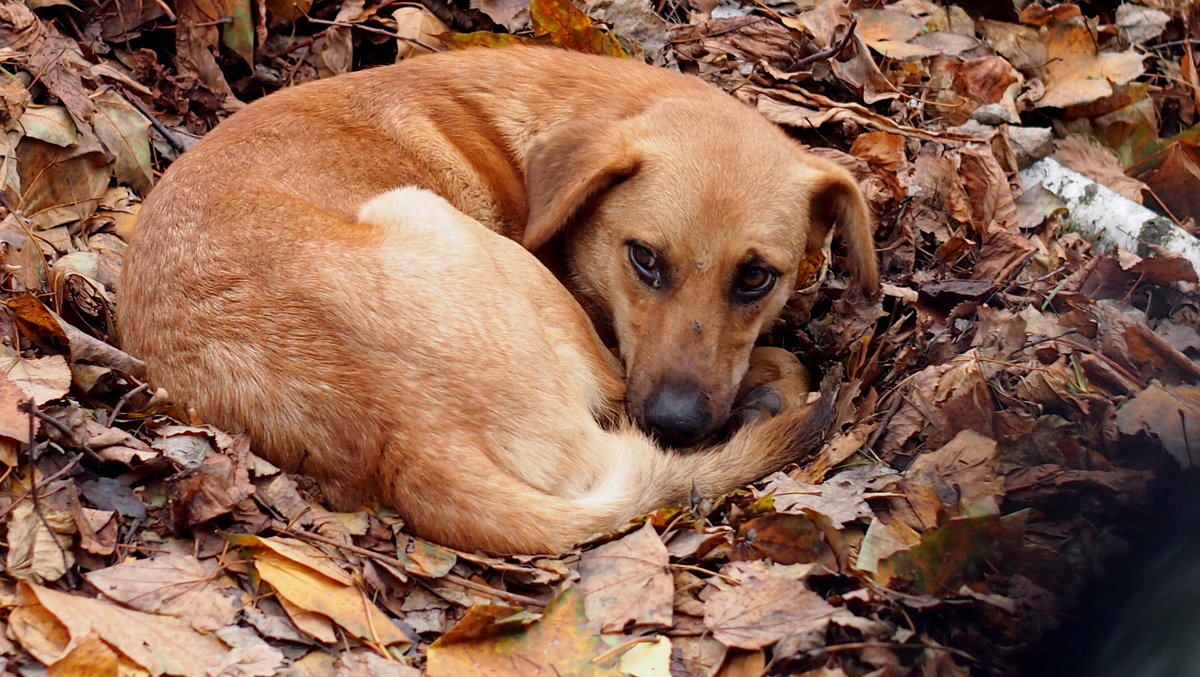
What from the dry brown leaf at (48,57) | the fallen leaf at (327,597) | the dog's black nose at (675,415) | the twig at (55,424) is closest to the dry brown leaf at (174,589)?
the fallen leaf at (327,597)

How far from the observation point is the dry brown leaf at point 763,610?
8.81ft

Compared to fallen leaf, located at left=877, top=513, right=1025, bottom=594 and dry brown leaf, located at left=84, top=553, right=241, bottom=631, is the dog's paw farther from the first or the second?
dry brown leaf, located at left=84, top=553, right=241, bottom=631

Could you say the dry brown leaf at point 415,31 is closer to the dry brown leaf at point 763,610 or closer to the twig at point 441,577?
the twig at point 441,577

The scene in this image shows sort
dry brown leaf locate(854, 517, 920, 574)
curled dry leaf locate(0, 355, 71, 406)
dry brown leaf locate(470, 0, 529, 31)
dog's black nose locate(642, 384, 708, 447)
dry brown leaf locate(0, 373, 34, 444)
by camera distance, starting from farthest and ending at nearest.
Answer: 1. dry brown leaf locate(470, 0, 529, 31)
2. dog's black nose locate(642, 384, 708, 447)
3. curled dry leaf locate(0, 355, 71, 406)
4. dry brown leaf locate(854, 517, 920, 574)
5. dry brown leaf locate(0, 373, 34, 444)

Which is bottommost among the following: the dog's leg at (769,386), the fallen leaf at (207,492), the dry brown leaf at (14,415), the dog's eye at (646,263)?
the dog's leg at (769,386)

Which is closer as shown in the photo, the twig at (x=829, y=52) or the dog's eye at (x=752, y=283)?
the dog's eye at (x=752, y=283)

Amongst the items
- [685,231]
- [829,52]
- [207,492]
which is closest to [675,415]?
[685,231]

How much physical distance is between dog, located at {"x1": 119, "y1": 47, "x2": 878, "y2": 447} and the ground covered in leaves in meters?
0.29

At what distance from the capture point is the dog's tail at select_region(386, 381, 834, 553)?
298 centimetres

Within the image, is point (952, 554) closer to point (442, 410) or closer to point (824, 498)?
point (824, 498)

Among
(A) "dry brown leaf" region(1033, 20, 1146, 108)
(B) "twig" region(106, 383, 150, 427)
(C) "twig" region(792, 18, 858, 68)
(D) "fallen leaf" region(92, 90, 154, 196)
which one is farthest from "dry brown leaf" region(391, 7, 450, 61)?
(A) "dry brown leaf" region(1033, 20, 1146, 108)

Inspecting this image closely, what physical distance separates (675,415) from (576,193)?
907 mm

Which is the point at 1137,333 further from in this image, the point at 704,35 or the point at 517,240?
the point at 704,35

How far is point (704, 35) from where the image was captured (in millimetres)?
5734
